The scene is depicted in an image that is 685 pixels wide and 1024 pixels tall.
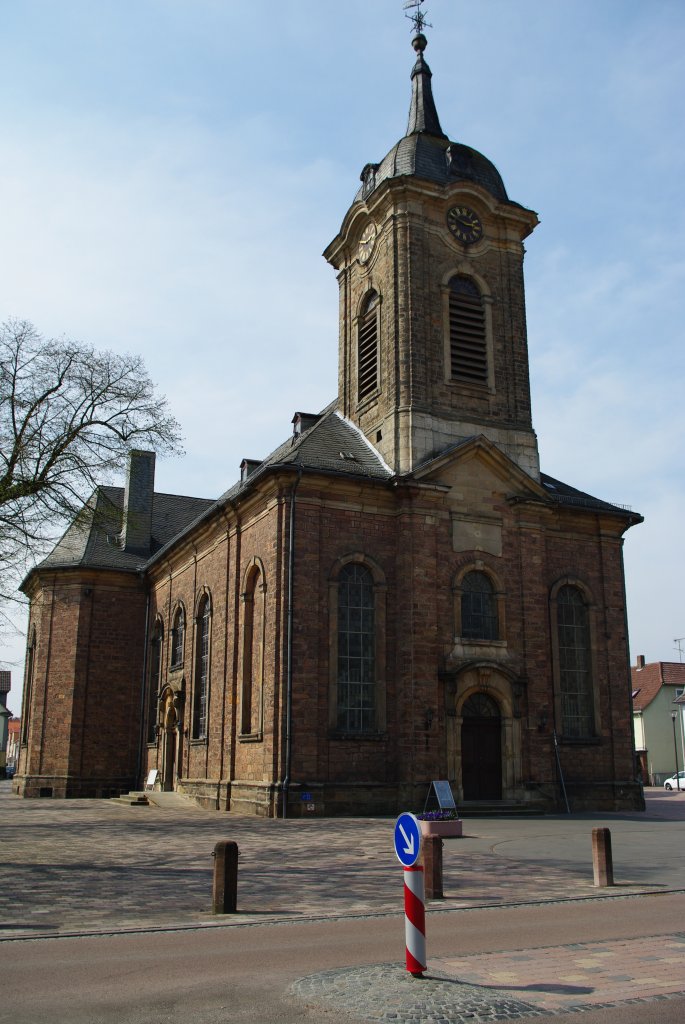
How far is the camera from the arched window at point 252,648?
2567cm

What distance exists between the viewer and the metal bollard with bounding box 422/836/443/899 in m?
Answer: 11.0

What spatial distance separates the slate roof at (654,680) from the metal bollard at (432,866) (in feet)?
189

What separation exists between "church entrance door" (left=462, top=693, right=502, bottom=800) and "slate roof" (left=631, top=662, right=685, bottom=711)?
42.7m

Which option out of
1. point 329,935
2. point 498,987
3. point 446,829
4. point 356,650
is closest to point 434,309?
point 356,650

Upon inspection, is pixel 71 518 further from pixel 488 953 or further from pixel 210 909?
pixel 488 953

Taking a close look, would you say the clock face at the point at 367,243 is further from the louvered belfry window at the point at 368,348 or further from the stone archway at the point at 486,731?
the stone archway at the point at 486,731

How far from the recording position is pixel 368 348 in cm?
3008

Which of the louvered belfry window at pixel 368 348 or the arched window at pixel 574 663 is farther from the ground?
the louvered belfry window at pixel 368 348

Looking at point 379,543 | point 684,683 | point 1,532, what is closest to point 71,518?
point 1,532

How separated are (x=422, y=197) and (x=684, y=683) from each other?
162 feet

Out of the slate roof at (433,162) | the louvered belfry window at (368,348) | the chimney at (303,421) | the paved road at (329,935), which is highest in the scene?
the slate roof at (433,162)

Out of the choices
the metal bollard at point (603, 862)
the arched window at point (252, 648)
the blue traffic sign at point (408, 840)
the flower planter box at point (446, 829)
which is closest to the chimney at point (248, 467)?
the arched window at point (252, 648)

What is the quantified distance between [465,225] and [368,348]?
5.06 m

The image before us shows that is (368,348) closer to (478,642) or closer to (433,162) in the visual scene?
(433,162)
